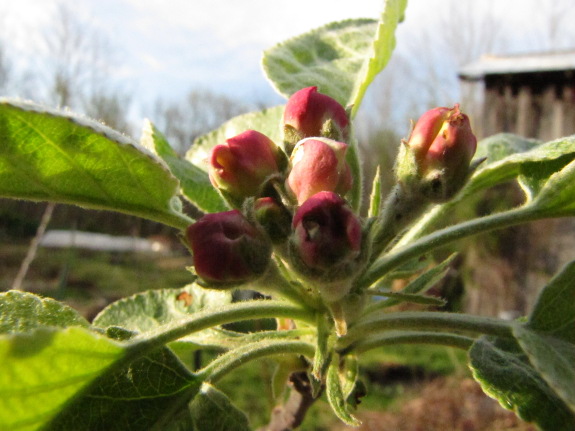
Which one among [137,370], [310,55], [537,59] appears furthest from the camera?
[537,59]

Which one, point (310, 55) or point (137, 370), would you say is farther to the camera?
point (310, 55)

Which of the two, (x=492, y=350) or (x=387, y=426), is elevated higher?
(x=492, y=350)

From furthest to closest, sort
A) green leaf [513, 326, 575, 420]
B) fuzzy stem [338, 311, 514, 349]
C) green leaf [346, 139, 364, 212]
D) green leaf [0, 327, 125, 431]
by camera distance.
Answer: green leaf [346, 139, 364, 212]
fuzzy stem [338, 311, 514, 349]
green leaf [513, 326, 575, 420]
green leaf [0, 327, 125, 431]

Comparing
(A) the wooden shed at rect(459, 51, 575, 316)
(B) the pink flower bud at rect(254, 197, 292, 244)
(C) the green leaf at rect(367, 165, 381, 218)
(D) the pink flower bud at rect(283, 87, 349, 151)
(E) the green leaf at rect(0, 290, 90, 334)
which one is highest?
(D) the pink flower bud at rect(283, 87, 349, 151)

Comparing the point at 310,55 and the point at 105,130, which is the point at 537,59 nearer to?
the point at 310,55

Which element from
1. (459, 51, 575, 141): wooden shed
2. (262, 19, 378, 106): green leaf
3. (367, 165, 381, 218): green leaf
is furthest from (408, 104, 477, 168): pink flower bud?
(459, 51, 575, 141): wooden shed

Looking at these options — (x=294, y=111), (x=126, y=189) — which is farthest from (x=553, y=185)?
(x=126, y=189)

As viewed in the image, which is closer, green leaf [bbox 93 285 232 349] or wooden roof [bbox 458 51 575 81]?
green leaf [bbox 93 285 232 349]

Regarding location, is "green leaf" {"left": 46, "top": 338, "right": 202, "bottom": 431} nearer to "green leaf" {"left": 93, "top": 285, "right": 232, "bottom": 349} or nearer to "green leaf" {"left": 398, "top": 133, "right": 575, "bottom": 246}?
"green leaf" {"left": 93, "top": 285, "right": 232, "bottom": 349}
